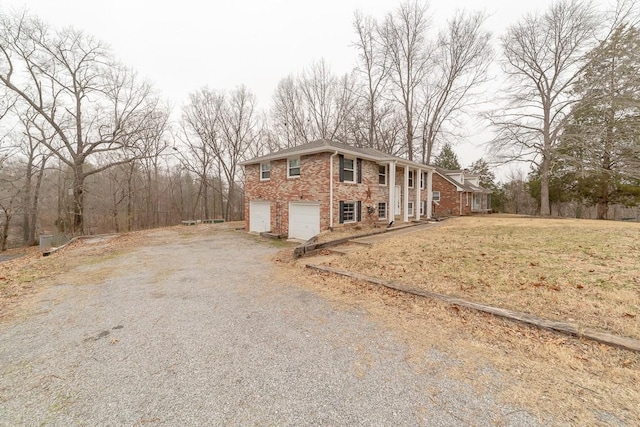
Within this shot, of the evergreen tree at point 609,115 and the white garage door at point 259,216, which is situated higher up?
the evergreen tree at point 609,115

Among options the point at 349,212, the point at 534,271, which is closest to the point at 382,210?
the point at 349,212

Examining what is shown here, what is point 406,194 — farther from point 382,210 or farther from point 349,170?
point 349,170

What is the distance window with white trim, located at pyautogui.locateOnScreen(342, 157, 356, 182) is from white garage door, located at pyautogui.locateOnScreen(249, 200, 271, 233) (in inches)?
192

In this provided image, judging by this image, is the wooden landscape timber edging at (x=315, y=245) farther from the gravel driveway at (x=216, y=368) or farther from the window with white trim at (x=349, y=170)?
the gravel driveway at (x=216, y=368)

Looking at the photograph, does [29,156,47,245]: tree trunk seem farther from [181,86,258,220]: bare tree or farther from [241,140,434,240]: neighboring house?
[241,140,434,240]: neighboring house

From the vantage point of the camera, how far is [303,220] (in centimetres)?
1208

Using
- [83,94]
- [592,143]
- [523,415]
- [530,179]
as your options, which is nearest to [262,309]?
[523,415]

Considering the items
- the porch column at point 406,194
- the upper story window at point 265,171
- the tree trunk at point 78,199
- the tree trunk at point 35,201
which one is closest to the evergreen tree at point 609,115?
the porch column at point 406,194

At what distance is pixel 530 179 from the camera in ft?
82.1

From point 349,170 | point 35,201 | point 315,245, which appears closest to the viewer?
point 315,245

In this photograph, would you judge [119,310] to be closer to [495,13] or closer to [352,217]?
[352,217]

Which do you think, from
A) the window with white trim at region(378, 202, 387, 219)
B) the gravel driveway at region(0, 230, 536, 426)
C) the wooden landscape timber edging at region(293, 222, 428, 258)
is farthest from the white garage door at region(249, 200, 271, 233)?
the gravel driveway at region(0, 230, 536, 426)

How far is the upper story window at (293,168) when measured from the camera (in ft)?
40.8

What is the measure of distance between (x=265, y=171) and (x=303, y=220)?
4312mm
